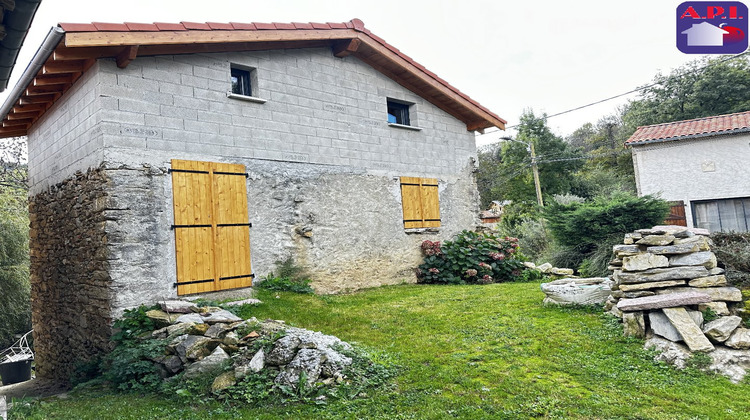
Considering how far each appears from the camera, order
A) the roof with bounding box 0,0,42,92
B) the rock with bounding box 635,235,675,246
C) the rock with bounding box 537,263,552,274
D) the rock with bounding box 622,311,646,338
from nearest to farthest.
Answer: the roof with bounding box 0,0,42,92, the rock with bounding box 622,311,646,338, the rock with bounding box 635,235,675,246, the rock with bounding box 537,263,552,274

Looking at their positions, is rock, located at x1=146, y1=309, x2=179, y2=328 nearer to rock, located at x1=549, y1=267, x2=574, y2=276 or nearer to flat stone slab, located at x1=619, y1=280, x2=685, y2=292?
flat stone slab, located at x1=619, y1=280, x2=685, y2=292

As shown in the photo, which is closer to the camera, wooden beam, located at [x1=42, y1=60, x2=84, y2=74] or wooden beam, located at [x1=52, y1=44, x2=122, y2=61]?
wooden beam, located at [x1=52, y1=44, x2=122, y2=61]

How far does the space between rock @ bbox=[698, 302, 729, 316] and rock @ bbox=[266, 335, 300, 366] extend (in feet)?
13.4

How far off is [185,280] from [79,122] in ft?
9.12

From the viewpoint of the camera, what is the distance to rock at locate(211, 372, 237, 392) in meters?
3.73

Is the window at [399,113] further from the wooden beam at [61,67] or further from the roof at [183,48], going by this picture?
the wooden beam at [61,67]

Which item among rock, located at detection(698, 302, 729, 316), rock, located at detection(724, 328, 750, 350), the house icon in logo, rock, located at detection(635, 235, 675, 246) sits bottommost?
rock, located at detection(724, 328, 750, 350)

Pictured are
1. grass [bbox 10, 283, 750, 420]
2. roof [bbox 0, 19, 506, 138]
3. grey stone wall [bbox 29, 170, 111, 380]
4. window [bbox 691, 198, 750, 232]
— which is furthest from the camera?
window [bbox 691, 198, 750, 232]

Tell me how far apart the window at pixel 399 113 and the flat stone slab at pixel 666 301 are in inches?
256

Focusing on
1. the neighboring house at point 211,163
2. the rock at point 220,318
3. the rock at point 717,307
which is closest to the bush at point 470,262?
the neighboring house at point 211,163

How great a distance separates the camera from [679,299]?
4266 mm

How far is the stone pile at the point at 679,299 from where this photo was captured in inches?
153

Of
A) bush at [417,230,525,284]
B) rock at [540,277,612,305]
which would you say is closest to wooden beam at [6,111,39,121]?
bush at [417,230,525,284]

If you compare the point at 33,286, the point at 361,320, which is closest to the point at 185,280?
the point at 361,320
